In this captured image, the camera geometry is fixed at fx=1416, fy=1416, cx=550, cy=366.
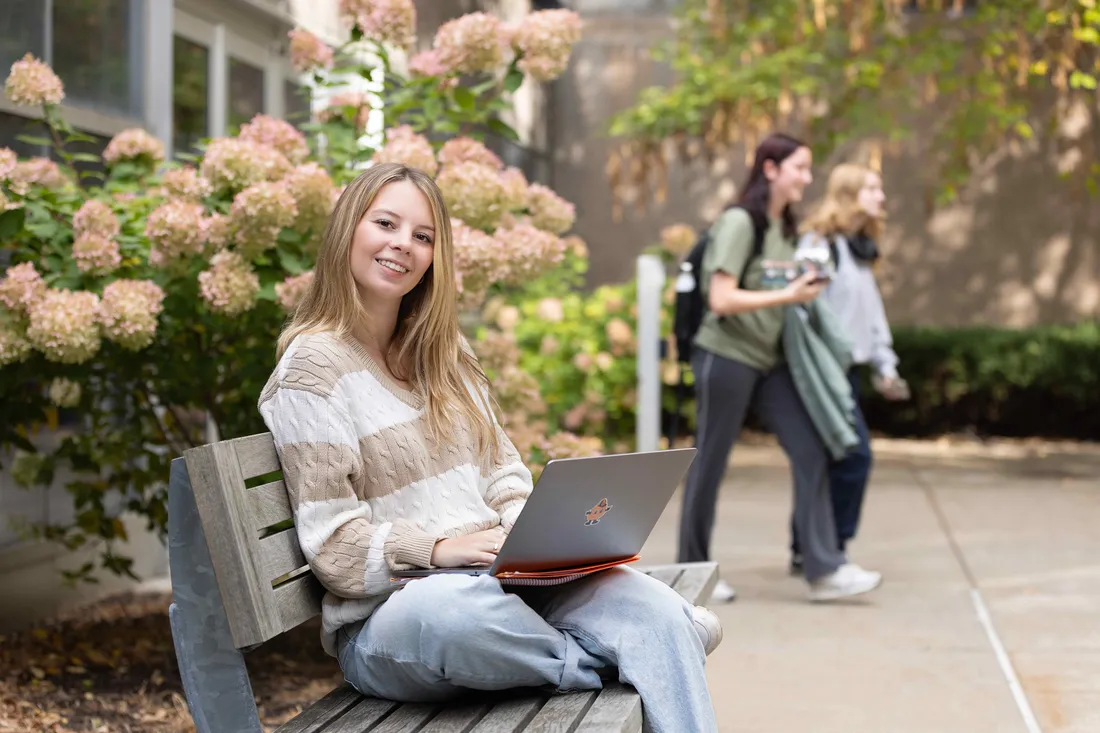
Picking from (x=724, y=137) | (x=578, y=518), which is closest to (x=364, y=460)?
(x=578, y=518)

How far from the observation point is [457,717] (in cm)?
278

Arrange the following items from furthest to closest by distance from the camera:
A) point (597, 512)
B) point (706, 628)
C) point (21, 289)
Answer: point (21, 289)
point (706, 628)
point (597, 512)

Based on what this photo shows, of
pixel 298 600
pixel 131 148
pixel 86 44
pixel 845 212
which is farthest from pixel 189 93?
pixel 298 600

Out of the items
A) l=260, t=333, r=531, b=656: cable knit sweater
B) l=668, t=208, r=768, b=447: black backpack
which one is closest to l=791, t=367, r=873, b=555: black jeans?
l=668, t=208, r=768, b=447: black backpack

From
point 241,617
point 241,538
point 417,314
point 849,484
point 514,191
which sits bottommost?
point 849,484

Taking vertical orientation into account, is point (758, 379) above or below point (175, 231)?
below

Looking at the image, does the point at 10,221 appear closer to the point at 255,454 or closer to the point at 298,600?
the point at 255,454

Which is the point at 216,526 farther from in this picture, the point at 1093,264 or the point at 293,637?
the point at 1093,264

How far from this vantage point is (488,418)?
3285 mm

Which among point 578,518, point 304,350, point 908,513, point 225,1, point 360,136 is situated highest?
point 225,1

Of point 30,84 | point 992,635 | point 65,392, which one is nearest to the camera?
point 30,84

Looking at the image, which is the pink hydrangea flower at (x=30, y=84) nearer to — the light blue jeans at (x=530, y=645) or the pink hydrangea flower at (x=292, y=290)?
the pink hydrangea flower at (x=292, y=290)

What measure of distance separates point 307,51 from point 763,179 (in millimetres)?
2213

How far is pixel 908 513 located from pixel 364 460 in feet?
21.7
